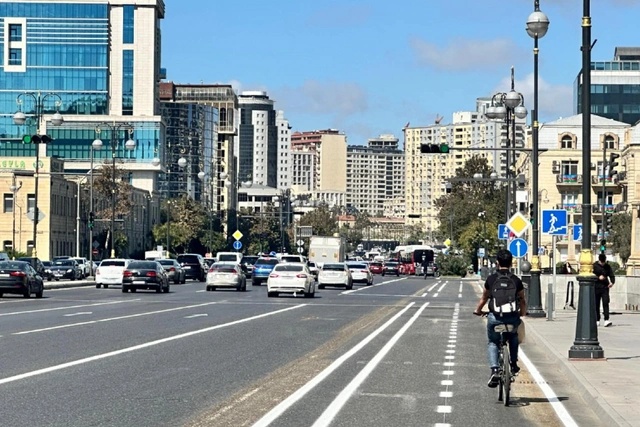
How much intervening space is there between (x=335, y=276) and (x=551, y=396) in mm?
53757

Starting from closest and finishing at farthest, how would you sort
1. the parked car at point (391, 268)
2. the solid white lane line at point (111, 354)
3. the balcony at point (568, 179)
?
the solid white lane line at point (111, 354)
the balcony at point (568, 179)
the parked car at point (391, 268)

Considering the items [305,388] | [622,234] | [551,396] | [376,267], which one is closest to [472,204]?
[376,267]

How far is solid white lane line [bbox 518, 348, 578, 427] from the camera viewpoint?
13747 mm

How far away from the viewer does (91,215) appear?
7812 centimetres

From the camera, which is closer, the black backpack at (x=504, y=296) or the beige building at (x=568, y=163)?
the black backpack at (x=504, y=296)

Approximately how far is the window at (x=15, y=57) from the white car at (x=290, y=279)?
4521 inches

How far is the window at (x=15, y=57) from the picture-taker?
160 metres

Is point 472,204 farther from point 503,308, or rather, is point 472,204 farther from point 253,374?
point 503,308

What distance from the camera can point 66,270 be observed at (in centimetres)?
8194

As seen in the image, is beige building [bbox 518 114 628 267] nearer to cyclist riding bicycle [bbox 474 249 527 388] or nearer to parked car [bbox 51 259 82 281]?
parked car [bbox 51 259 82 281]

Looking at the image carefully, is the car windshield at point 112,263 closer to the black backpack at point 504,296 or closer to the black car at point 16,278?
the black car at point 16,278

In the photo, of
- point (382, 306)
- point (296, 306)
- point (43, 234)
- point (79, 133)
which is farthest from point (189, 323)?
point (79, 133)

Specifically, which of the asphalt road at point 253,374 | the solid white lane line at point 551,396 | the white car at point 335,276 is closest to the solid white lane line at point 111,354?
the asphalt road at point 253,374

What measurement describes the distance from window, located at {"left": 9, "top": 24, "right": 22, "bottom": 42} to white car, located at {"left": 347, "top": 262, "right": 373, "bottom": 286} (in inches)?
3498
